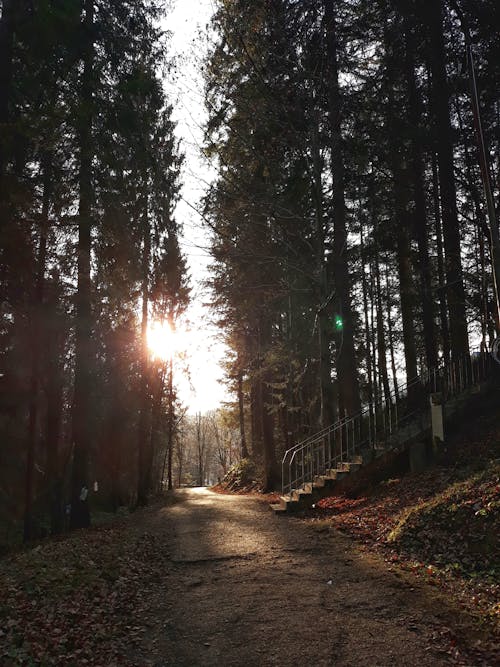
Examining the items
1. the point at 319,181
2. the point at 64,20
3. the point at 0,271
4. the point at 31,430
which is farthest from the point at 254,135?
the point at 31,430

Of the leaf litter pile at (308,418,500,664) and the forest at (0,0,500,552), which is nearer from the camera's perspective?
the leaf litter pile at (308,418,500,664)

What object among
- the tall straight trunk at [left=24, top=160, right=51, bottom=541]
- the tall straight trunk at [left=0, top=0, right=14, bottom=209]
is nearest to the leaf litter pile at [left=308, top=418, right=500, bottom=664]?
the tall straight trunk at [left=0, top=0, right=14, bottom=209]

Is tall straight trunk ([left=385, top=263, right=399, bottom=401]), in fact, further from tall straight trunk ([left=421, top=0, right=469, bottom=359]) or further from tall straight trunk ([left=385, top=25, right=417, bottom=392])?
tall straight trunk ([left=421, top=0, right=469, bottom=359])

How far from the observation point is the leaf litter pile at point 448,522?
5.30 meters

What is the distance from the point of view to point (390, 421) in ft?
38.5

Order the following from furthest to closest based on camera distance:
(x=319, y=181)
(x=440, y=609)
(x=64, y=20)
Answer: (x=319, y=181) → (x=64, y=20) → (x=440, y=609)

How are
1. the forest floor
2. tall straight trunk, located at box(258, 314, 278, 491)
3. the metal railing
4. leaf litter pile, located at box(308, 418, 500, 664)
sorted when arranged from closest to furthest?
the forest floor → leaf litter pile, located at box(308, 418, 500, 664) → the metal railing → tall straight trunk, located at box(258, 314, 278, 491)

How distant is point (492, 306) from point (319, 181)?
256 inches

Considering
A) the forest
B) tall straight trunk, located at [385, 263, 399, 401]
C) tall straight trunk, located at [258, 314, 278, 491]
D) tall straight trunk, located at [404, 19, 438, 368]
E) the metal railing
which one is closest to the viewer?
the forest

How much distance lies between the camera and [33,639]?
14.4 feet

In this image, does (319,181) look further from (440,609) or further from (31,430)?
(31,430)

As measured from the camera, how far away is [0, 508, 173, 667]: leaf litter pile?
169 inches

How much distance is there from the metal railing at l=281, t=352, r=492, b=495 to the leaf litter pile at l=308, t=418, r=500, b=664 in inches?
38.9

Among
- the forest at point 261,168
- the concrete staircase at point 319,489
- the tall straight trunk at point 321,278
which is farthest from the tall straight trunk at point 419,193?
the concrete staircase at point 319,489
